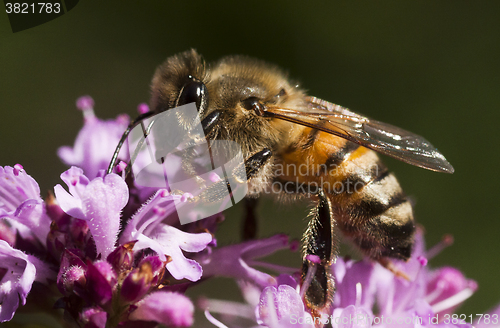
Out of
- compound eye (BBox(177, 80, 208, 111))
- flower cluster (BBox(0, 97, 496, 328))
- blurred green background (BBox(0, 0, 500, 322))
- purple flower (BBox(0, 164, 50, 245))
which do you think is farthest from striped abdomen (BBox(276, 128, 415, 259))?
blurred green background (BBox(0, 0, 500, 322))

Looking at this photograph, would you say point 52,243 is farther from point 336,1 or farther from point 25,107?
point 336,1

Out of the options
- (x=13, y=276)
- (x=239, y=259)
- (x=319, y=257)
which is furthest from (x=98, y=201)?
(x=319, y=257)

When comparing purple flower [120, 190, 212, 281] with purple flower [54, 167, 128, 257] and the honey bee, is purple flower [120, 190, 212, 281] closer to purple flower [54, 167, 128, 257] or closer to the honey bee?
purple flower [54, 167, 128, 257]

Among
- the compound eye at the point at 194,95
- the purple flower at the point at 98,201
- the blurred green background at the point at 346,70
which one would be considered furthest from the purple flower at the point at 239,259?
the blurred green background at the point at 346,70

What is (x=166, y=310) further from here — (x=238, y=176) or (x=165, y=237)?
(x=238, y=176)

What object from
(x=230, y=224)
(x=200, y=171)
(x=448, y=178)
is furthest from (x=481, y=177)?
(x=200, y=171)

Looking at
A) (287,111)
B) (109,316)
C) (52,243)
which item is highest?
(287,111)
